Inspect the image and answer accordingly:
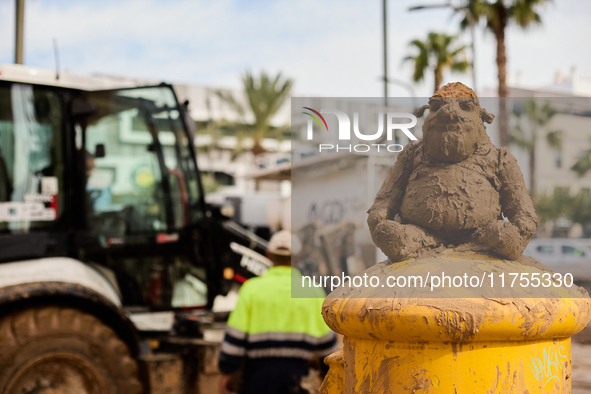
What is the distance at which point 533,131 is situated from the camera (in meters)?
2.28

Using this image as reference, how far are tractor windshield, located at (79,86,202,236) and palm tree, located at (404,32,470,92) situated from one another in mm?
16538

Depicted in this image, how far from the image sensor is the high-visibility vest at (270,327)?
3.59m

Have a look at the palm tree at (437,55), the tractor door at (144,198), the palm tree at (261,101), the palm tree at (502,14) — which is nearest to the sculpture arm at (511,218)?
the tractor door at (144,198)

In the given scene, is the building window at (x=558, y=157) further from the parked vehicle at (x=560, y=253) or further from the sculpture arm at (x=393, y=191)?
the sculpture arm at (x=393, y=191)

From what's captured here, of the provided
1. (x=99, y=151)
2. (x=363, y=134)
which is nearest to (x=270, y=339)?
(x=363, y=134)

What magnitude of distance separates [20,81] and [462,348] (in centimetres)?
462

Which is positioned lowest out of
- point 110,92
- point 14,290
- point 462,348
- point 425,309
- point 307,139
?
point 14,290

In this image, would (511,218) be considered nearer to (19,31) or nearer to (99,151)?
(99,151)

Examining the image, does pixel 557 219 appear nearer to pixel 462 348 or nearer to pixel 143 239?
pixel 462 348

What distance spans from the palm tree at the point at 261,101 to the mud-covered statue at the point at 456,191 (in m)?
26.4

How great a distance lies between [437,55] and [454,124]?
20139mm

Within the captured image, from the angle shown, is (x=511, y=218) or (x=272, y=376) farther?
(x=272, y=376)

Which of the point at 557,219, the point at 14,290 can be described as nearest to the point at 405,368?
the point at 557,219

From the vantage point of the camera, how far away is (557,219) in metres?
2.09
